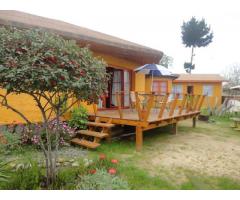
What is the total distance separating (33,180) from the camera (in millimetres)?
3510

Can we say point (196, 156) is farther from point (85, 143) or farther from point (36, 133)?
point (36, 133)

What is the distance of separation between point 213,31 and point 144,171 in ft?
91.2

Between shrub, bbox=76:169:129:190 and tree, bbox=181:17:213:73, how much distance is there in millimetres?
27679

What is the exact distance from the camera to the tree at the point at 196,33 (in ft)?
91.1

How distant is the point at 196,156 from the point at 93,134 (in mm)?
2767

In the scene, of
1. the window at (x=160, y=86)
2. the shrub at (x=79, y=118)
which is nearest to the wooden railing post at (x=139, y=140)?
the shrub at (x=79, y=118)

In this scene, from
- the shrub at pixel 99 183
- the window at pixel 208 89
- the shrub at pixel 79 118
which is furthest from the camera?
the window at pixel 208 89

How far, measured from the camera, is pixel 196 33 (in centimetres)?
2778

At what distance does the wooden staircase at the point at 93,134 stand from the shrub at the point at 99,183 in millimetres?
2280

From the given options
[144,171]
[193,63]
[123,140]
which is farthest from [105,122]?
[193,63]

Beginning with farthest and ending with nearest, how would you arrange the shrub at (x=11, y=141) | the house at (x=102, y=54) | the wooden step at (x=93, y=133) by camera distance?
the wooden step at (x=93, y=133)
the house at (x=102, y=54)
the shrub at (x=11, y=141)

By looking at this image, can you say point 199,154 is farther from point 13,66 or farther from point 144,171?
point 13,66

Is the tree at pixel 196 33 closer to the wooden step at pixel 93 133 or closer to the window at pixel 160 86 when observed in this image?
the window at pixel 160 86

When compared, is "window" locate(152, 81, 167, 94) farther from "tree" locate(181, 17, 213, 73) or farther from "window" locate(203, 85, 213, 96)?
"tree" locate(181, 17, 213, 73)
